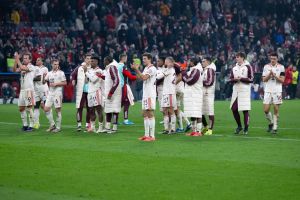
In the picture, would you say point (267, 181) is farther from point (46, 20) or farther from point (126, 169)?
point (46, 20)

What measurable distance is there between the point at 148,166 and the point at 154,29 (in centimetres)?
3233

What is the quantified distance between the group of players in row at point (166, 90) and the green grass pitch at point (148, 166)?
1.99 feet

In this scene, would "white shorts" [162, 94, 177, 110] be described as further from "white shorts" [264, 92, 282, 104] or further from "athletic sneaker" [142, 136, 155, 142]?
"white shorts" [264, 92, 282, 104]

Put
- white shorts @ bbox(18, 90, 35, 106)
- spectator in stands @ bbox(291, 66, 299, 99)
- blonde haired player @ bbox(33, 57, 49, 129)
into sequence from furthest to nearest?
spectator in stands @ bbox(291, 66, 299, 99) < blonde haired player @ bbox(33, 57, 49, 129) < white shorts @ bbox(18, 90, 35, 106)

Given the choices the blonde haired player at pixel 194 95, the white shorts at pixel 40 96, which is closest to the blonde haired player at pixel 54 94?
the white shorts at pixel 40 96

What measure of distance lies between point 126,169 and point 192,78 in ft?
23.3

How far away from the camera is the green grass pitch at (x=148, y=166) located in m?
12.7

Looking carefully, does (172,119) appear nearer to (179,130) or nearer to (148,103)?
(179,130)

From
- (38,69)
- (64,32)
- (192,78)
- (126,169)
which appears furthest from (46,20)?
(126,169)

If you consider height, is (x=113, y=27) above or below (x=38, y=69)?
above

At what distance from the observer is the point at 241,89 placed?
22234 millimetres

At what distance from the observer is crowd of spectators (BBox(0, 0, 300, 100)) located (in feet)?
140

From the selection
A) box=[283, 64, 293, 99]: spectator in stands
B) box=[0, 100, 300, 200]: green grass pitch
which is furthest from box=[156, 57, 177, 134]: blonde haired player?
box=[283, 64, 293, 99]: spectator in stands

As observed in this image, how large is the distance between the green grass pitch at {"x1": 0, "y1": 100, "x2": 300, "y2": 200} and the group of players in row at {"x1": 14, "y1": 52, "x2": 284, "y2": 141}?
23.8 inches
